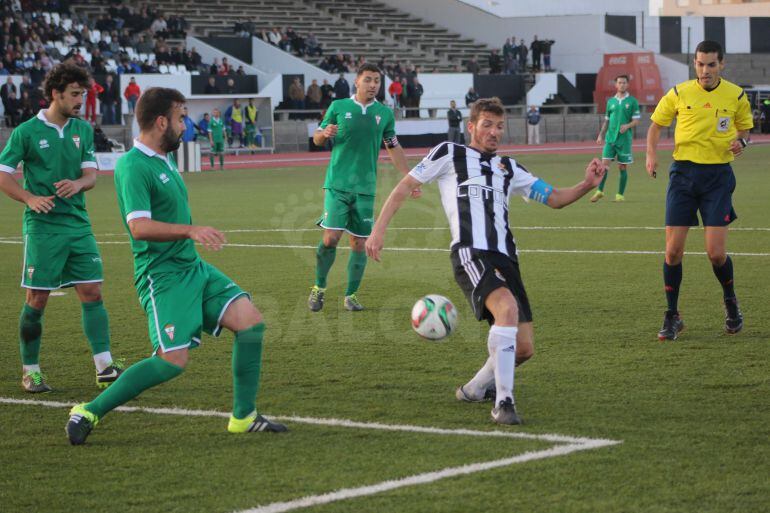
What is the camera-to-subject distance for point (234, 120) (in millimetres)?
41188

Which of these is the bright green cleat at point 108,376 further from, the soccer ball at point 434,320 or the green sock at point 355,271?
the green sock at point 355,271

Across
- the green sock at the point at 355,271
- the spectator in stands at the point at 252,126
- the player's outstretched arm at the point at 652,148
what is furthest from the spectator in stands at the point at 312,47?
the player's outstretched arm at the point at 652,148

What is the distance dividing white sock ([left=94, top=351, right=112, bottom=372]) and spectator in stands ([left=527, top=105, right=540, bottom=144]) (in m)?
41.3

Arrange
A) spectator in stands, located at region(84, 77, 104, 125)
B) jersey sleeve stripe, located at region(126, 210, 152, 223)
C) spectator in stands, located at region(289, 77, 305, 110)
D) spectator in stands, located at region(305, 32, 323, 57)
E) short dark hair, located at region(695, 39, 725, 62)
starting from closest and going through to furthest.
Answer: jersey sleeve stripe, located at region(126, 210, 152, 223), short dark hair, located at region(695, 39, 725, 62), spectator in stands, located at region(84, 77, 104, 125), spectator in stands, located at region(289, 77, 305, 110), spectator in stands, located at region(305, 32, 323, 57)

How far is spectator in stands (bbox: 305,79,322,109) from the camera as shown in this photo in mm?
43562

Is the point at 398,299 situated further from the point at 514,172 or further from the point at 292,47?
the point at 292,47

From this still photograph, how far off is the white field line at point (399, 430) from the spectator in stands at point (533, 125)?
41.9 m

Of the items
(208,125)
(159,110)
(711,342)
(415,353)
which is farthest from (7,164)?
(208,125)

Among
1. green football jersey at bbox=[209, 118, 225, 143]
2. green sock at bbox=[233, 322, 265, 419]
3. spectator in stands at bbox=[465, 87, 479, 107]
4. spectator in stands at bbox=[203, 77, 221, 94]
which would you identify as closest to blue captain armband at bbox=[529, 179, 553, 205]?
green sock at bbox=[233, 322, 265, 419]

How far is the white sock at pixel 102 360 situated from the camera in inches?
297

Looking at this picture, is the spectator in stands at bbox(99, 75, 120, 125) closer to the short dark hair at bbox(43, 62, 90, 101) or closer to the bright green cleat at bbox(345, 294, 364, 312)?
the bright green cleat at bbox(345, 294, 364, 312)

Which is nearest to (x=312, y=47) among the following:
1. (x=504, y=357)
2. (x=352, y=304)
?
(x=352, y=304)

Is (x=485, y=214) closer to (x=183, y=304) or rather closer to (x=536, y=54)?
(x=183, y=304)

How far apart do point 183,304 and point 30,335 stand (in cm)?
201
